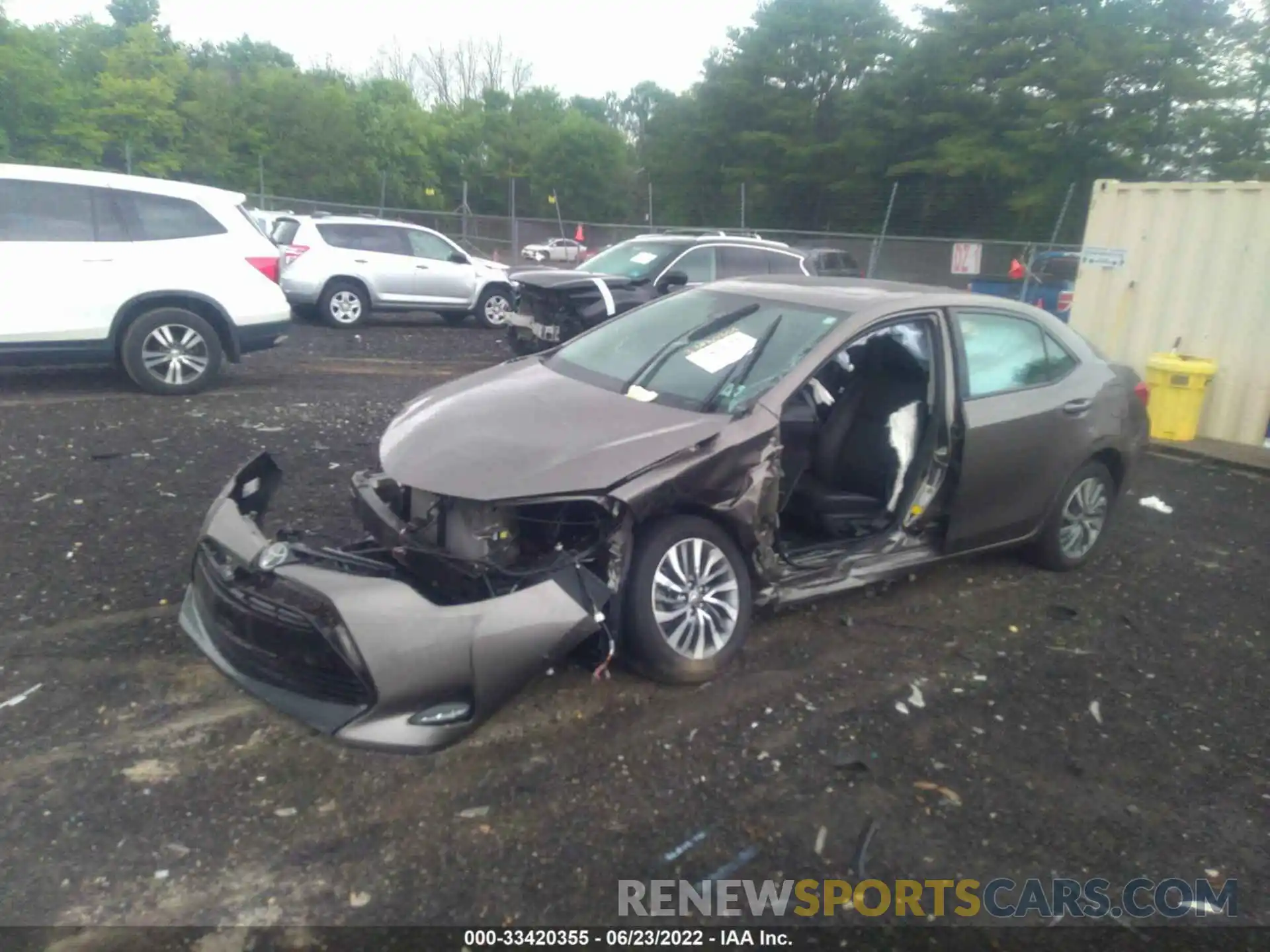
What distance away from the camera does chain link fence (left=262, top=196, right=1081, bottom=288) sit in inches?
781

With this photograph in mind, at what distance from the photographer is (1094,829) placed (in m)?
3.33

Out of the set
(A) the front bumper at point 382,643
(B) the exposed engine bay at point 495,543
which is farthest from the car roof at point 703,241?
(A) the front bumper at point 382,643

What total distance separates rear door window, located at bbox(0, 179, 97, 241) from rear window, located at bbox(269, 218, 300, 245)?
5.89 meters

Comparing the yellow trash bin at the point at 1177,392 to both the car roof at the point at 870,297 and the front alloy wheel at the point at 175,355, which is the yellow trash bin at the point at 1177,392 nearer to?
the car roof at the point at 870,297

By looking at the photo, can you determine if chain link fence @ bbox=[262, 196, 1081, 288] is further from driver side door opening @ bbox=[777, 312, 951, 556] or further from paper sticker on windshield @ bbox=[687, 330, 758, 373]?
paper sticker on windshield @ bbox=[687, 330, 758, 373]

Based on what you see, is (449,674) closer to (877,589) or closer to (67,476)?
(877,589)

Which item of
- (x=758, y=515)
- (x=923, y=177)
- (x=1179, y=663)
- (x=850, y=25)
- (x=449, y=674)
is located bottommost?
(x=1179, y=663)

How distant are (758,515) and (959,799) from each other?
133 centimetres

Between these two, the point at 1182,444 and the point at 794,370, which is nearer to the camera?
the point at 794,370

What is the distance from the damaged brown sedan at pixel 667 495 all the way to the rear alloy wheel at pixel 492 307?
10.4 metres

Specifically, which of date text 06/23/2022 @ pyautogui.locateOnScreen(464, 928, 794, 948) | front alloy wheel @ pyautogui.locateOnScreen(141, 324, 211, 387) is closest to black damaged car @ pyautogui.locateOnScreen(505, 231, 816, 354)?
front alloy wheel @ pyautogui.locateOnScreen(141, 324, 211, 387)

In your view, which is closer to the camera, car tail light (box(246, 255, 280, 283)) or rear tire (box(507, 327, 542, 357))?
car tail light (box(246, 255, 280, 283))

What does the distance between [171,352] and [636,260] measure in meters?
5.38

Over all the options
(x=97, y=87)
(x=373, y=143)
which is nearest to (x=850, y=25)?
(x=373, y=143)
